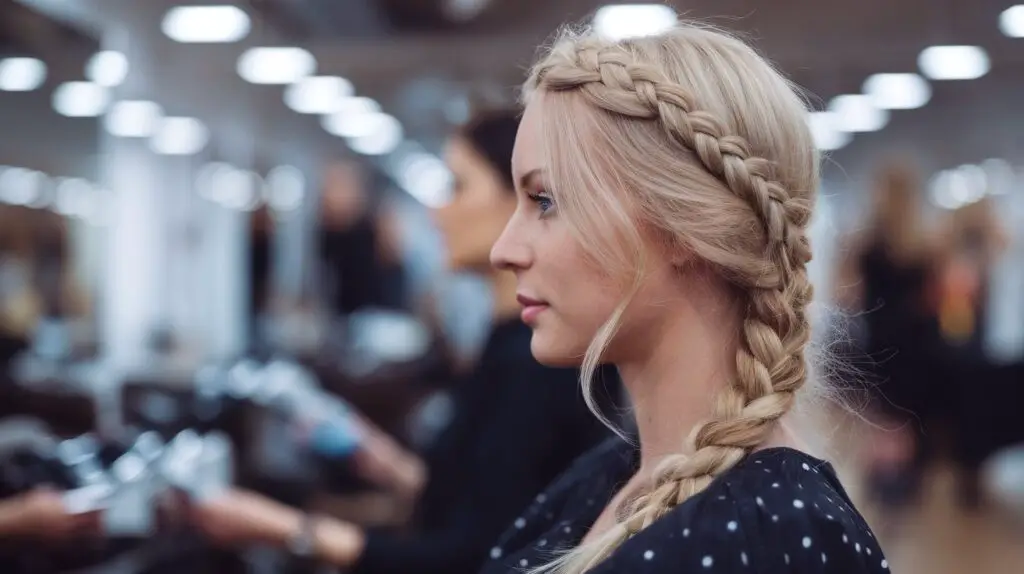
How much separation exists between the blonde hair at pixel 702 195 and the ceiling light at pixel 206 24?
10.8 ft

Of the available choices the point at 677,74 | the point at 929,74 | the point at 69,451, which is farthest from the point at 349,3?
the point at 677,74

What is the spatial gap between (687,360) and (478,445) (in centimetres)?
73

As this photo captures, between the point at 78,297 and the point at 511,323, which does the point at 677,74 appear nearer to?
the point at 511,323

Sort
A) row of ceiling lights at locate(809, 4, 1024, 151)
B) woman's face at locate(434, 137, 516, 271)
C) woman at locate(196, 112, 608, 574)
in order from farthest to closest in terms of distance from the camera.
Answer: row of ceiling lights at locate(809, 4, 1024, 151) → woman's face at locate(434, 137, 516, 271) → woman at locate(196, 112, 608, 574)

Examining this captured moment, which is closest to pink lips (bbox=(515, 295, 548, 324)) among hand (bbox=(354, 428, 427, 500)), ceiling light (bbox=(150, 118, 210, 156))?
hand (bbox=(354, 428, 427, 500))

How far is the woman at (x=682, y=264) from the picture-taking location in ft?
2.77

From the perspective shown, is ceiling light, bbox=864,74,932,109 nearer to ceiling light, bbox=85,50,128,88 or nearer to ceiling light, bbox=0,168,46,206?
ceiling light, bbox=85,50,128,88

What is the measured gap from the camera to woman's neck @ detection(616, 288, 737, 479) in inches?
36.8

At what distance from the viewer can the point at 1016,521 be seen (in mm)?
4859

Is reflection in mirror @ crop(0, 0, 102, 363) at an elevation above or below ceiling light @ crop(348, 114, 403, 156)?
above

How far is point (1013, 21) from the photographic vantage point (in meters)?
3.15

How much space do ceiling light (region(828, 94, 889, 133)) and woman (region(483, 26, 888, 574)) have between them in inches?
122

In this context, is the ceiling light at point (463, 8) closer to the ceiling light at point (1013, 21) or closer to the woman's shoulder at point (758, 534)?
the ceiling light at point (1013, 21)

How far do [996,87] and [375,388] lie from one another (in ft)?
8.57
